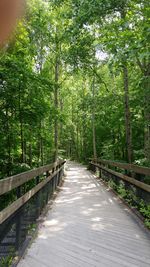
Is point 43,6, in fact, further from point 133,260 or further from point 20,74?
point 133,260

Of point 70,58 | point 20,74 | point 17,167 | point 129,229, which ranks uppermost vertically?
point 70,58

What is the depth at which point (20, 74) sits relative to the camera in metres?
7.83

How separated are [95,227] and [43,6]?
15208 millimetres

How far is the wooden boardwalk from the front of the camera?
3609 mm

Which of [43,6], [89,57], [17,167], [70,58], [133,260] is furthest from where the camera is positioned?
[43,6]

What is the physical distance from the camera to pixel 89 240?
14.7 ft

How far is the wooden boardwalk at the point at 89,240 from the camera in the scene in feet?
11.8

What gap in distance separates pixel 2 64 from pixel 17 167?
2.83 meters

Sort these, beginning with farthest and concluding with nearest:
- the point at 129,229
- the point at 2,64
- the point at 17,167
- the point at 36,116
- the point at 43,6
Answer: the point at 43,6
the point at 36,116
the point at 17,167
the point at 2,64
the point at 129,229

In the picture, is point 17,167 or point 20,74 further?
point 17,167

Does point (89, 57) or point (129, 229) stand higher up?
point (89, 57)

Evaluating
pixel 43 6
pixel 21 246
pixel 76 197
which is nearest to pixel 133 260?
pixel 21 246

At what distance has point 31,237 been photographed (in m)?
4.37

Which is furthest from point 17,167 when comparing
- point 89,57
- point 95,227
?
point 89,57
